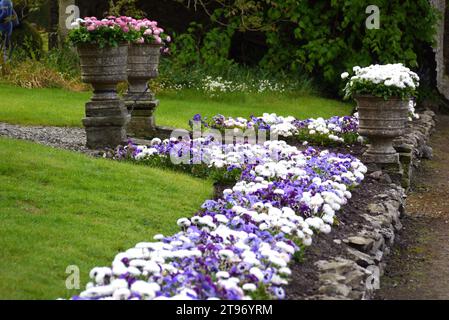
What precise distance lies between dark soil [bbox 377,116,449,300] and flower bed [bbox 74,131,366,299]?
0.71 m

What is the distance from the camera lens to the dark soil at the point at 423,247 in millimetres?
7023

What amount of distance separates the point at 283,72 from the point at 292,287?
510 inches

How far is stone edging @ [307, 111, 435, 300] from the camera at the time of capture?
568 centimetres

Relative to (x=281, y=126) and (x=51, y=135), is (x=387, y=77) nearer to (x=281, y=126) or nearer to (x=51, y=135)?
(x=281, y=126)

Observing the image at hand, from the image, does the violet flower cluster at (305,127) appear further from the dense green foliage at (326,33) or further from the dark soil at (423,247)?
the dense green foliage at (326,33)

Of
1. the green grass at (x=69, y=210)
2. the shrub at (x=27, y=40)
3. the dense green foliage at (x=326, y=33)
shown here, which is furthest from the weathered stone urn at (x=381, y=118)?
the shrub at (x=27, y=40)

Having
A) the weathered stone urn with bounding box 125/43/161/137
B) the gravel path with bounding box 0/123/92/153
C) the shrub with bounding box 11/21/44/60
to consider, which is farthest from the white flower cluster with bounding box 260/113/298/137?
the shrub with bounding box 11/21/44/60

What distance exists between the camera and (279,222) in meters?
6.50

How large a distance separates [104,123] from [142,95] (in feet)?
5.38

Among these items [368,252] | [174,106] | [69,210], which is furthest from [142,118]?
[368,252]

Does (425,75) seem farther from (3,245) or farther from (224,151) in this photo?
(3,245)

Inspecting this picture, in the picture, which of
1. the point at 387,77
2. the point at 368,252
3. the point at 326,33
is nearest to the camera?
the point at 368,252

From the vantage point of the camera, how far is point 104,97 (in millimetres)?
10570

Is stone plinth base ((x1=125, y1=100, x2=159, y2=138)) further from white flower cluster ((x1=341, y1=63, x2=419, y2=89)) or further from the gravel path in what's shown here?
white flower cluster ((x1=341, y1=63, x2=419, y2=89))
